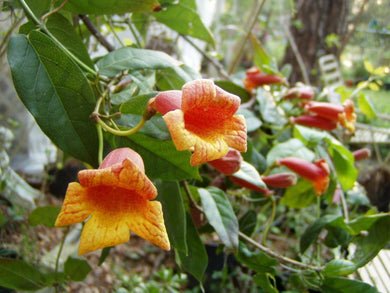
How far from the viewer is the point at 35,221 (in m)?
0.61

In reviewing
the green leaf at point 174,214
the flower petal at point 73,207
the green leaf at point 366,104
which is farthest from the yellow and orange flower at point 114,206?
the green leaf at point 366,104

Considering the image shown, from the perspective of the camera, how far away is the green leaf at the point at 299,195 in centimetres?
76

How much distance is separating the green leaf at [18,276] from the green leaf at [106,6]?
1.49ft

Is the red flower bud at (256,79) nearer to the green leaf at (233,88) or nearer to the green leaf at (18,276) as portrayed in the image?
the green leaf at (233,88)

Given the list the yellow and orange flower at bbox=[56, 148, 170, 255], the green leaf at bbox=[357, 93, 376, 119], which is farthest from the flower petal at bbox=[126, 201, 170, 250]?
the green leaf at bbox=[357, 93, 376, 119]

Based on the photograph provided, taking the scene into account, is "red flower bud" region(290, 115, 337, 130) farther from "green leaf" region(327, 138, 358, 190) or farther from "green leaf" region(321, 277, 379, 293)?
"green leaf" region(321, 277, 379, 293)

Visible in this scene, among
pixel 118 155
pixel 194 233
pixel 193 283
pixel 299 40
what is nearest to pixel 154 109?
pixel 118 155

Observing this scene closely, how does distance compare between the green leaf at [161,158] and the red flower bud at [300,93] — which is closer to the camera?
the green leaf at [161,158]

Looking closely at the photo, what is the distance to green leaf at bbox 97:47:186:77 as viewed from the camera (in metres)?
0.41

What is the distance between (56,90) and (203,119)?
179 millimetres

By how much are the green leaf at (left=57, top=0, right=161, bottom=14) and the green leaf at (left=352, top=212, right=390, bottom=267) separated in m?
0.56

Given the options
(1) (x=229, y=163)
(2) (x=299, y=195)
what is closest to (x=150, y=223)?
(1) (x=229, y=163)

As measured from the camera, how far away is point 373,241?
1.87ft

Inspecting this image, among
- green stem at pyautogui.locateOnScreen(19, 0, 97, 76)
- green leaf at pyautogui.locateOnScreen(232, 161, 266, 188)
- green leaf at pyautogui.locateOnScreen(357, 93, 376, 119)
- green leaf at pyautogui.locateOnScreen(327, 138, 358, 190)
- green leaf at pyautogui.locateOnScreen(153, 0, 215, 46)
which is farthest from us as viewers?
green leaf at pyautogui.locateOnScreen(357, 93, 376, 119)
